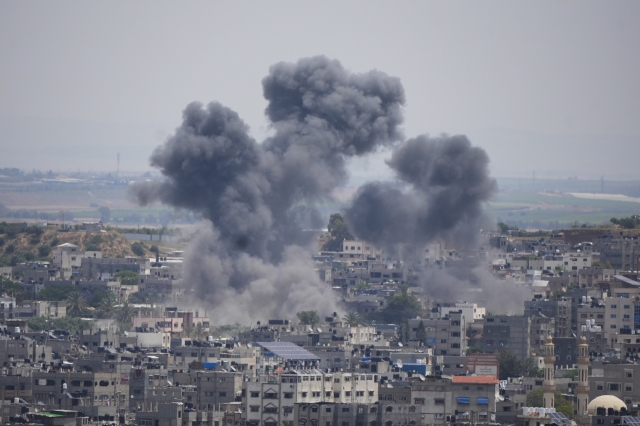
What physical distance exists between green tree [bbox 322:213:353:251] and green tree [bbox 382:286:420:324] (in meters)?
38.1

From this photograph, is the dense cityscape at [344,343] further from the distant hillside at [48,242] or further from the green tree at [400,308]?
the distant hillside at [48,242]

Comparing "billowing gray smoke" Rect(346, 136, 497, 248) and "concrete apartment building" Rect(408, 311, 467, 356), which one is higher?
"billowing gray smoke" Rect(346, 136, 497, 248)

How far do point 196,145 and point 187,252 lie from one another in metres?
6.48

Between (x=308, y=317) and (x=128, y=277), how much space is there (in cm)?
3044

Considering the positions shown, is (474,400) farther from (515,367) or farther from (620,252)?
(620,252)

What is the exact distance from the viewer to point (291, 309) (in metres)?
106

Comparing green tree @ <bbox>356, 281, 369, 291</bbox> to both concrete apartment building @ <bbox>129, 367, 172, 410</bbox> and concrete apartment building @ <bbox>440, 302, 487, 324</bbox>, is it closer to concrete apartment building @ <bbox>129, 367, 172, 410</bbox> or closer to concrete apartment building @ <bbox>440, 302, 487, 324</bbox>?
concrete apartment building @ <bbox>440, 302, 487, 324</bbox>

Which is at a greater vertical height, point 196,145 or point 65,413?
point 196,145

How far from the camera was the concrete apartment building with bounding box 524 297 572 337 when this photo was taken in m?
98.1

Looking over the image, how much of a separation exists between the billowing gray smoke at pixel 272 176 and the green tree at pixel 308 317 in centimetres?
376

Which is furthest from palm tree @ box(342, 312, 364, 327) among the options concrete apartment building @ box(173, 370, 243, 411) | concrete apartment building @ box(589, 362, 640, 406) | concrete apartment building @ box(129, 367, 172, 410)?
concrete apartment building @ box(173, 370, 243, 411)

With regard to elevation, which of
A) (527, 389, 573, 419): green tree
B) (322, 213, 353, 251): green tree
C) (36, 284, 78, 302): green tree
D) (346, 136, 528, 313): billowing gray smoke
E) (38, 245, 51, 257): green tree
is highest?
(346, 136, 528, 313): billowing gray smoke

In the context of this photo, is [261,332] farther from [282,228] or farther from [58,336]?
[282,228]

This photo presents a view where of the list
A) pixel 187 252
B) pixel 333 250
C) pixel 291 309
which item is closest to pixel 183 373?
pixel 291 309
